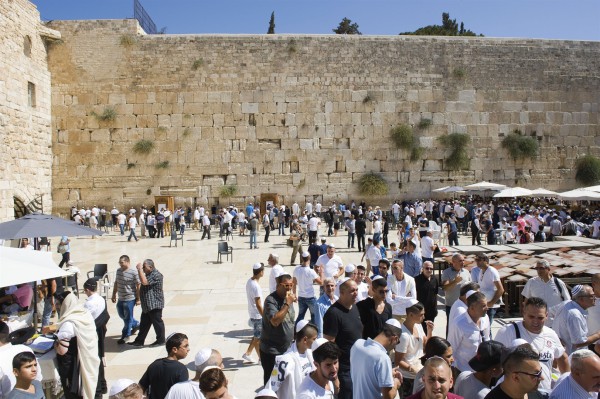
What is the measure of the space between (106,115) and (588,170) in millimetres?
19805

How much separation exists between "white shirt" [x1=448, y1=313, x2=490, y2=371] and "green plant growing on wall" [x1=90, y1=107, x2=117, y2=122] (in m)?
18.0

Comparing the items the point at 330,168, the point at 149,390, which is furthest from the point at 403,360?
the point at 330,168

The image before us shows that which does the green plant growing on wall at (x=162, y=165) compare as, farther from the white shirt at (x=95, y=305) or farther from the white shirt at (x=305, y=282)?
the white shirt at (x=95, y=305)

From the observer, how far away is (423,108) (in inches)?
793

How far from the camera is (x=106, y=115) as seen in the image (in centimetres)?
1917

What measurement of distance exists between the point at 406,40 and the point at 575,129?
8.25 meters

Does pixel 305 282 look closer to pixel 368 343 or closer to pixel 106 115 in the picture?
pixel 368 343

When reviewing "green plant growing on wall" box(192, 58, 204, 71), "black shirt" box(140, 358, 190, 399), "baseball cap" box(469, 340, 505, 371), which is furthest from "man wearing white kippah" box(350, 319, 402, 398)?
"green plant growing on wall" box(192, 58, 204, 71)

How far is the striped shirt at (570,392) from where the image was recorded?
2.93m

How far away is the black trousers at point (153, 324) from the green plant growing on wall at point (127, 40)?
622 inches

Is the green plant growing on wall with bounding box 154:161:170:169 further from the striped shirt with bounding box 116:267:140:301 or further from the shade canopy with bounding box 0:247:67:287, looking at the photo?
the shade canopy with bounding box 0:247:67:287

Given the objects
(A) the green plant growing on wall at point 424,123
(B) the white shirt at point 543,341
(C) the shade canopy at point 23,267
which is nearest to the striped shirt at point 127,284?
(C) the shade canopy at point 23,267

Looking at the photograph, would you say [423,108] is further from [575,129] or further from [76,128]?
[76,128]

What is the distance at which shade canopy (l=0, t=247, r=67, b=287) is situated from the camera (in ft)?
15.2
